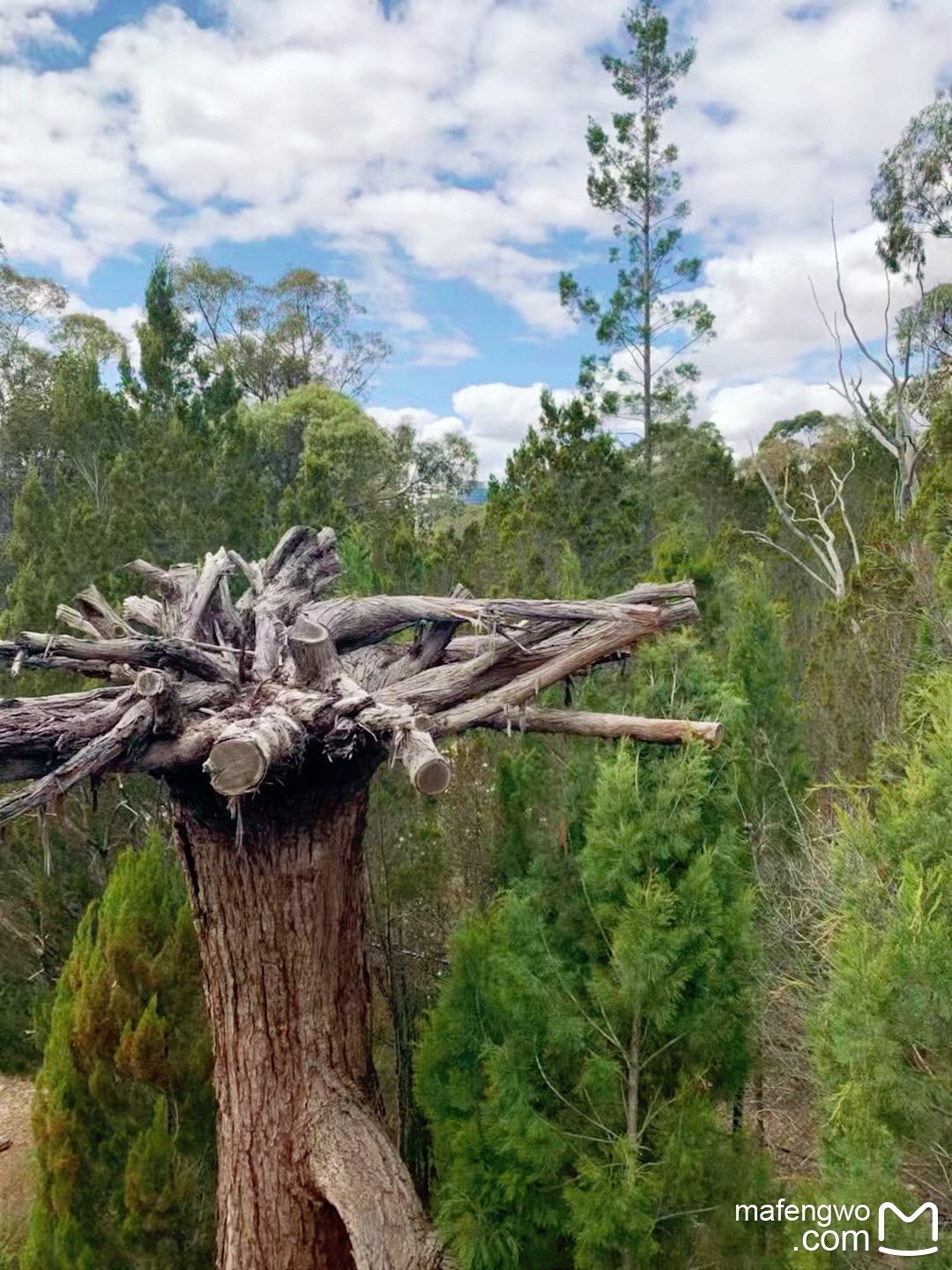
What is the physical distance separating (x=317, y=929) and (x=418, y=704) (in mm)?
1298

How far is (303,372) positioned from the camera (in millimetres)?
27469

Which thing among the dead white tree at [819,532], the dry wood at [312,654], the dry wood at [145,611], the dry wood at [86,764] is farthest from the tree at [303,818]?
the dead white tree at [819,532]

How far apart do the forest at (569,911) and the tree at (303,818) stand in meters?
0.19

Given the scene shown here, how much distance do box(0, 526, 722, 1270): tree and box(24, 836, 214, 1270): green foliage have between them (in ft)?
2.57

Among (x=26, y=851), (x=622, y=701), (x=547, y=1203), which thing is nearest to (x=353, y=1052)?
(x=547, y=1203)

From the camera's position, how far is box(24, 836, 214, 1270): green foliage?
15.9 ft

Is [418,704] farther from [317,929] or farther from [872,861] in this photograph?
[872,861]

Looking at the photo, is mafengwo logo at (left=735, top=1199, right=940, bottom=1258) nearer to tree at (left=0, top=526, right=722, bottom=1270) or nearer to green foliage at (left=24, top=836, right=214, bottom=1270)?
tree at (left=0, top=526, right=722, bottom=1270)

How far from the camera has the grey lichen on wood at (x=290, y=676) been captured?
123 inches

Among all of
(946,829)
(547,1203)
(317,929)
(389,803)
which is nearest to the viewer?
(946,829)

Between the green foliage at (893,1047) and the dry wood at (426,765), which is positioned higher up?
the dry wood at (426,765)

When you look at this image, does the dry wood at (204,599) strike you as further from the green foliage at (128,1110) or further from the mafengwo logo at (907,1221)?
the mafengwo logo at (907,1221)

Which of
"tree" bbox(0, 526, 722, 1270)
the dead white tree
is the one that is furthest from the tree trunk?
the dead white tree

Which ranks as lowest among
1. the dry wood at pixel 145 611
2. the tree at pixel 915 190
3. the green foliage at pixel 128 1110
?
the green foliage at pixel 128 1110
